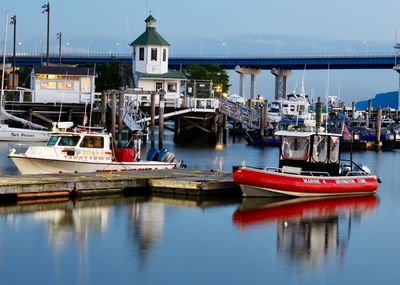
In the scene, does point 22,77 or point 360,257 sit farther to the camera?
point 22,77

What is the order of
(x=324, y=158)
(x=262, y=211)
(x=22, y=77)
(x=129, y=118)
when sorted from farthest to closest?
(x=22, y=77) → (x=129, y=118) → (x=324, y=158) → (x=262, y=211)

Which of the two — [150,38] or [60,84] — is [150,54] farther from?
[60,84]

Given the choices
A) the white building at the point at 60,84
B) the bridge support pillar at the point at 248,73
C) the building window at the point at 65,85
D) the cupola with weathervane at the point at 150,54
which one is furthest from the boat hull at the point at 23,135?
the bridge support pillar at the point at 248,73

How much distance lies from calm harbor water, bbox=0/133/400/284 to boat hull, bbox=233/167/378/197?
1.83ft

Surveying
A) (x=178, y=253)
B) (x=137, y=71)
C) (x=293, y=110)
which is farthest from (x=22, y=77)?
(x=178, y=253)

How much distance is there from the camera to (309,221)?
32750mm

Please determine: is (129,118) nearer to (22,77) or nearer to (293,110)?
(293,110)

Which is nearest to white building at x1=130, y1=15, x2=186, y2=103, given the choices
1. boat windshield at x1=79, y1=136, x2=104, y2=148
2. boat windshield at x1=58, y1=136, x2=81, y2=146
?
boat windshield at x1=79, y1=136, x2=104, y2=148

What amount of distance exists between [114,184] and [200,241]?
8.05 metres

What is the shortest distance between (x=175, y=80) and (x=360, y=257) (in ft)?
188

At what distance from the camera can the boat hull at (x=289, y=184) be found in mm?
35469

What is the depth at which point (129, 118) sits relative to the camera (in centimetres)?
7019

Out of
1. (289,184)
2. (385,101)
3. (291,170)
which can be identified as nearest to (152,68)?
(291,170)

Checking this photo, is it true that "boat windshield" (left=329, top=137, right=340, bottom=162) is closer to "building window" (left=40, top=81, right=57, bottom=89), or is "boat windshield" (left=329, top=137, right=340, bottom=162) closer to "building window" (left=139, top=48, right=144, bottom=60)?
"building window" (left=40, top=81, right=57, bottom=89)
